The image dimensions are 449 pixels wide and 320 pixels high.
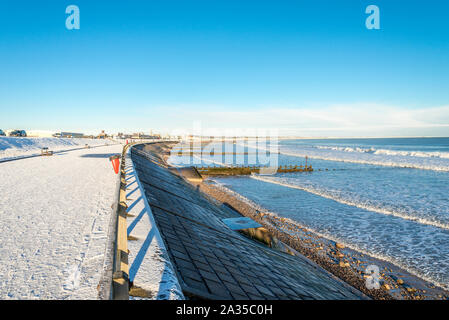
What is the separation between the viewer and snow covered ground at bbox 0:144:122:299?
3.08 metres

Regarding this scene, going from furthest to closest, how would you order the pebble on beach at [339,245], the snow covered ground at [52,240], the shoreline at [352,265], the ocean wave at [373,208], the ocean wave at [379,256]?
the ocean wave at [373,208] < the pebble on beach at [339,245] < the ocean wave at [379,256] < the shoreline at [352,265] < the snow covered ground at [52,240]

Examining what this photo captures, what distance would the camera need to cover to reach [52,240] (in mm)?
4461

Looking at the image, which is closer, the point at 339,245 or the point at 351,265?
the point at 351,265

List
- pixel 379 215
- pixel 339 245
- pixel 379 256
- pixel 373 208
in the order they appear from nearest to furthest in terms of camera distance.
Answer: pixel 379 256
pixel 339 245
pixel 379 215
pixel 373 208

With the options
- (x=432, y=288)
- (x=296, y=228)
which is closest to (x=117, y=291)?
(x=432, y=288)

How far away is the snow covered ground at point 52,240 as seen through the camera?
3076 mm

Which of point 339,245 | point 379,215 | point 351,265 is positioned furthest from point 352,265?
point 379,215

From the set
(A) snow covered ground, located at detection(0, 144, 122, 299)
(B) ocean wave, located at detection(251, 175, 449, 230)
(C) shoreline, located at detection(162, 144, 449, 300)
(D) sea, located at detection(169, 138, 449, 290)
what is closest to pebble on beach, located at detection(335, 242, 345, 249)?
(C) shoreline, located at detection(162, 144, 449, 300)

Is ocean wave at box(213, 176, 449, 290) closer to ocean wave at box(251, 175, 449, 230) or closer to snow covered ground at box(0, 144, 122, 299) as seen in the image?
ocean wave at box(251, 175, 449, 230)

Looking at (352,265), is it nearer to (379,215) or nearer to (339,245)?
(339,245)

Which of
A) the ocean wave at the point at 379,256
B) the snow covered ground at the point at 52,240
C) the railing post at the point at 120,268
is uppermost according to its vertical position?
the railing post at the point at 120,268

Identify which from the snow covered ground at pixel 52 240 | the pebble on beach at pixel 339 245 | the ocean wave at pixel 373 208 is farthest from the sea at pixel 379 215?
the snow covered ground at pixel 52 240

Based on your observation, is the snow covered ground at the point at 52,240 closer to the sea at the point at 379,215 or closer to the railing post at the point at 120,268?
the railing post at the point at 120,268

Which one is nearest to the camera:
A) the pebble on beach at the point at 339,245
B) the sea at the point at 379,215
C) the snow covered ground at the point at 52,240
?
the snow covered ground at the point at 52,240
